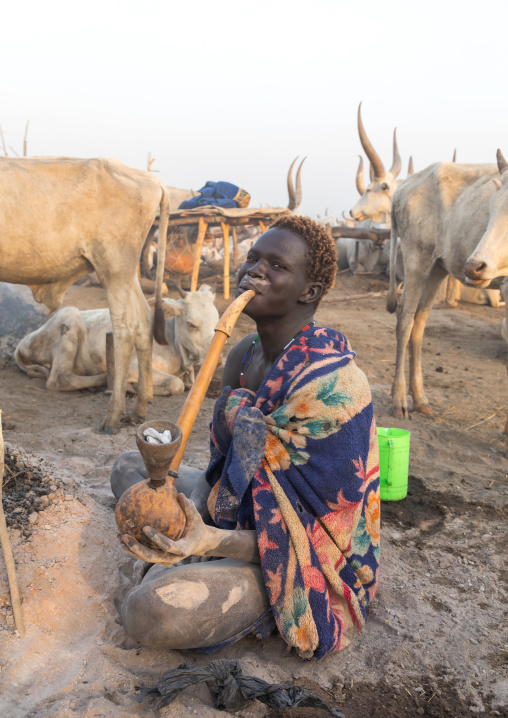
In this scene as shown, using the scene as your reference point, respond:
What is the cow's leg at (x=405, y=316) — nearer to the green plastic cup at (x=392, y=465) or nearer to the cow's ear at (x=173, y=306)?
the green plastic cup at (x=392, y=465)

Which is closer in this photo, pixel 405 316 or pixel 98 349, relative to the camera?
pixel 405 316

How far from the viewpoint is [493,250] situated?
12.6 feet

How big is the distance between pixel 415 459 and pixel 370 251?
938 centimetres

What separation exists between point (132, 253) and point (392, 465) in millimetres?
2605

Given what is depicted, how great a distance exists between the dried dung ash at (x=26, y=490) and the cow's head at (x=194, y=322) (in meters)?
2.83

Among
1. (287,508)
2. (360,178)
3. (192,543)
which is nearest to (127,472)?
(287,508)

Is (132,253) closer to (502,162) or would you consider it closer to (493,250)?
(493,250)

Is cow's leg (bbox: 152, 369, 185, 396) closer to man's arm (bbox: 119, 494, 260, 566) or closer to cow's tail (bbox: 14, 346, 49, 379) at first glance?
cow's tail (bbox: 14, 346, 49, 379)

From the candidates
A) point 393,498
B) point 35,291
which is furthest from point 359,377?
point 35,291

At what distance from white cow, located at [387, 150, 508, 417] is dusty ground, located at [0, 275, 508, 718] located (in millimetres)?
1211

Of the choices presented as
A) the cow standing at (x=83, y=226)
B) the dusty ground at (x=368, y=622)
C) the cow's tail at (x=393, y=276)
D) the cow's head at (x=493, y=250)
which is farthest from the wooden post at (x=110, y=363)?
the cow's head at (x=493, y=250)

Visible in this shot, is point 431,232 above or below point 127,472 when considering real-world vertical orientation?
above

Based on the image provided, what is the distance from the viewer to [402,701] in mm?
1780

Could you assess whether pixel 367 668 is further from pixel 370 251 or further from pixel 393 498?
pixel 370 251
